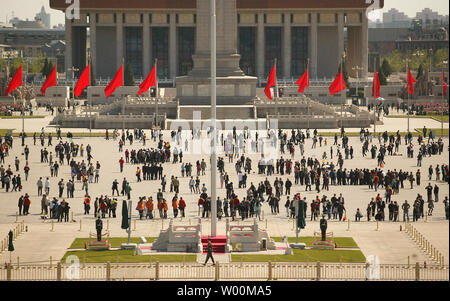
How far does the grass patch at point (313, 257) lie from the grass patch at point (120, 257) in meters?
2.25

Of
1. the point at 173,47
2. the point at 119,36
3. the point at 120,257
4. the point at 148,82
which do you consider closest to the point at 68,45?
the point at 119,36

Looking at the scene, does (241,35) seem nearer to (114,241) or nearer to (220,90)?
(220,90)

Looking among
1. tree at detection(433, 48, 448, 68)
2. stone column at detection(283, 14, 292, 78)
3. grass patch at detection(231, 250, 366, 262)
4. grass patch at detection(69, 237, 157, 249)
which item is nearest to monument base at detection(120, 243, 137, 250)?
grass patch at detection(69, 237, 157, 249)

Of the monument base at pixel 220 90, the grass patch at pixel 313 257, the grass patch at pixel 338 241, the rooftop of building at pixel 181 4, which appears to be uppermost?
the rooftop of building at pixel 181 4

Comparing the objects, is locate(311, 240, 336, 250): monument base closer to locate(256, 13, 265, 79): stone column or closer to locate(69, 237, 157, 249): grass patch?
locate(69, 237, 157, 249): grass patch

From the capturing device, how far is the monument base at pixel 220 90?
118 metres

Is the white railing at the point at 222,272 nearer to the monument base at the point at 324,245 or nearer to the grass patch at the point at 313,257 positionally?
the grass patch at the point at 313,257

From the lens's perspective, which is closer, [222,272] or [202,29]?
[222,272]

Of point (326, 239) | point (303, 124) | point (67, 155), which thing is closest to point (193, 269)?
point (326, 239)

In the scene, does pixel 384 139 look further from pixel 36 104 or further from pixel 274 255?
pixel 36 104

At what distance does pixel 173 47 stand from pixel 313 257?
4652 inches

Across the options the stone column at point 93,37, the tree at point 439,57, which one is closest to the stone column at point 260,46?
the stone column at point 93,37

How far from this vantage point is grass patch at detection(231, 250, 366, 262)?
4344 cm

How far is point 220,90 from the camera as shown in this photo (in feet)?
389
